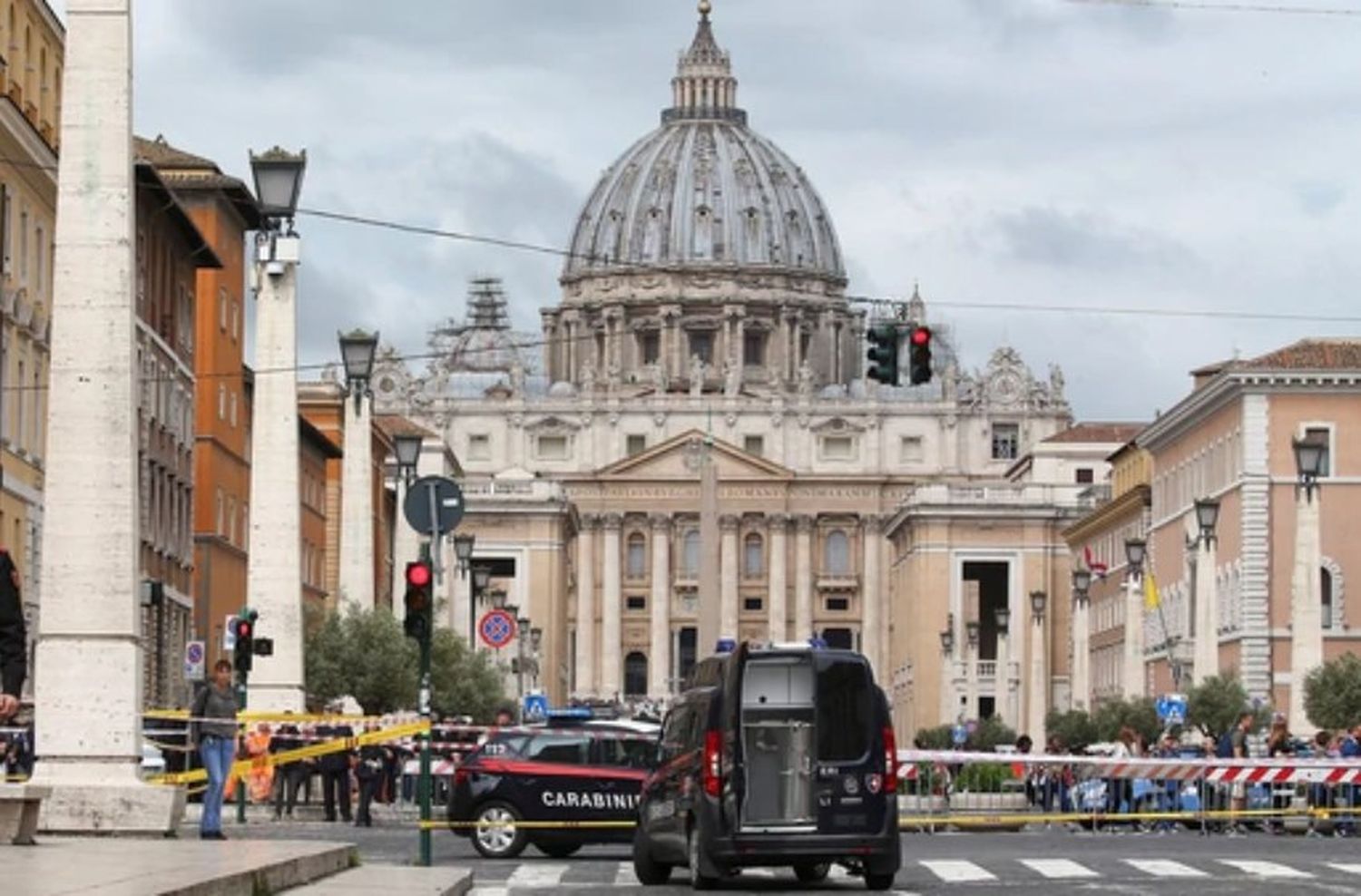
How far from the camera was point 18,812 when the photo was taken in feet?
71.5

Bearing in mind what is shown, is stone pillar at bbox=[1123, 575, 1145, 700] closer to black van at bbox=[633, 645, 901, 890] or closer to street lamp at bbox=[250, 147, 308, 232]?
street lamp at bbox=[250, 147, 308, 232]

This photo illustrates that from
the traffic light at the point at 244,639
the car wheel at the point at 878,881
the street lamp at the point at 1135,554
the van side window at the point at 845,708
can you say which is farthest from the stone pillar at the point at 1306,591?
the car wheel at the point at 878,881

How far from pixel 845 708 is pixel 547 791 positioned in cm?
732

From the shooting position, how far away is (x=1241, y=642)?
101 meters

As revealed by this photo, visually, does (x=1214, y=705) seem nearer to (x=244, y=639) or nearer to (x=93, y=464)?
(x=244, y=639)

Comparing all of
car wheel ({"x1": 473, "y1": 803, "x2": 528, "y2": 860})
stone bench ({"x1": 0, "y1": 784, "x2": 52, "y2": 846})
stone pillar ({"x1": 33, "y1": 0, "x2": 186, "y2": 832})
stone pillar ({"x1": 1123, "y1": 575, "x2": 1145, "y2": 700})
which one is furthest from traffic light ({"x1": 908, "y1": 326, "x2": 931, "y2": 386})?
stone pillar ({"x1": 1123, "y1": 575, "x2": 1145, "y2": 700})

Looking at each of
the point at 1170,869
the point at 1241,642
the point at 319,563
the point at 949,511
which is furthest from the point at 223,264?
the point at 949,511

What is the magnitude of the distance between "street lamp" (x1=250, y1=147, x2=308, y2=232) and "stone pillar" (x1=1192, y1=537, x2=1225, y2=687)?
103 ft

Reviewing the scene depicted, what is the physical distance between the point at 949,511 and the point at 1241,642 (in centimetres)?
9827

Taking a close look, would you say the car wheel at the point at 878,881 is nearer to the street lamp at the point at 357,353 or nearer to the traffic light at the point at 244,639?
the traffic light at the point at 244,639

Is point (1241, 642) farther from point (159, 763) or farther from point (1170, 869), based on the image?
point (1170, 869)

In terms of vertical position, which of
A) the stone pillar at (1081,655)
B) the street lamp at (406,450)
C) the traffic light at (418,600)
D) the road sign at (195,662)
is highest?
the street lamp at (406,450)

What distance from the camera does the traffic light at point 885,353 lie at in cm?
4431

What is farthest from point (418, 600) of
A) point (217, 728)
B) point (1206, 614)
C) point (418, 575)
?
point (1206, 614)
